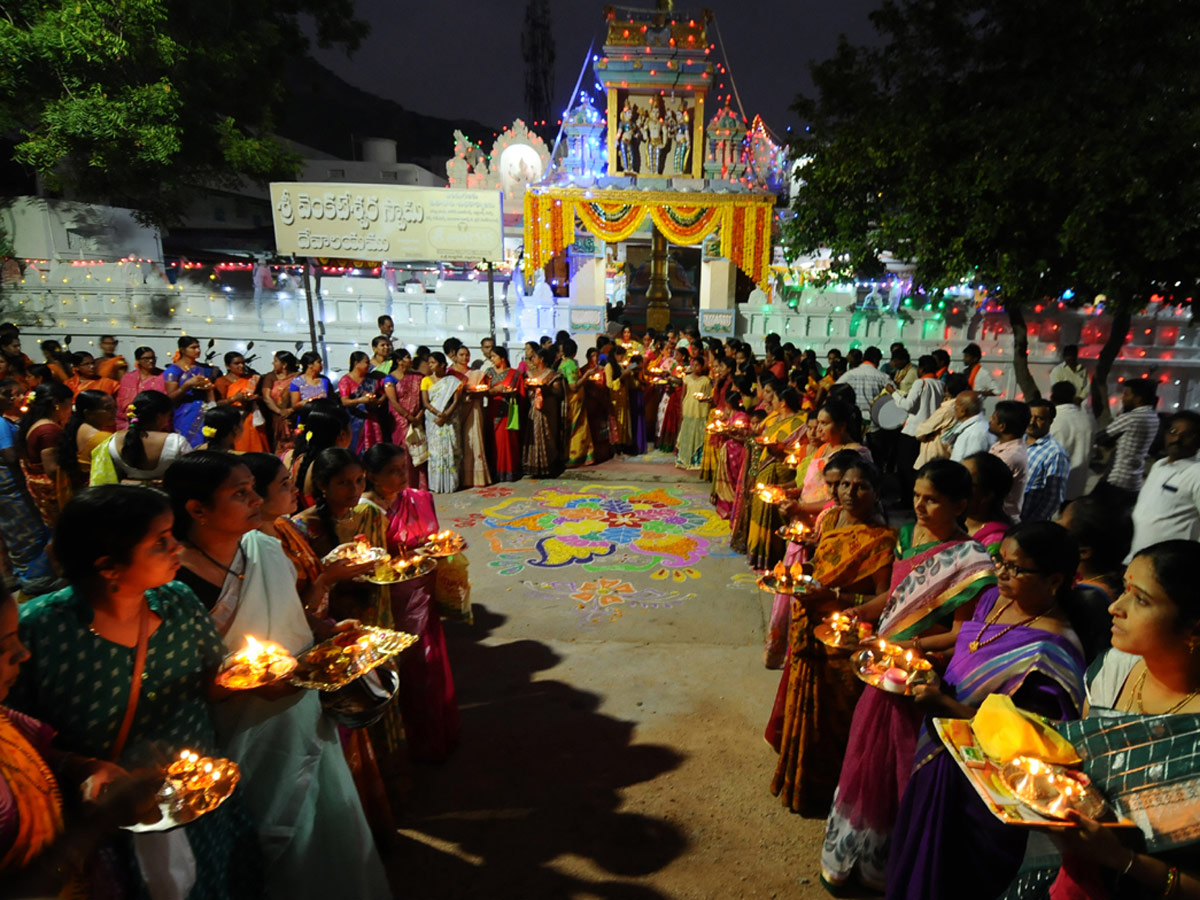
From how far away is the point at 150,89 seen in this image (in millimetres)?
13562

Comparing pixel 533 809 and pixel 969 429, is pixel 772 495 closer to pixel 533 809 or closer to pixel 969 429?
pixel 533 809

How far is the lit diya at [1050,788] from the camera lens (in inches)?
60.7

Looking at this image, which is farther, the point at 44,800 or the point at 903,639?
the point at 903,639

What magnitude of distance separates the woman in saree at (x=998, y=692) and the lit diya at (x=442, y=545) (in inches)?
89.5

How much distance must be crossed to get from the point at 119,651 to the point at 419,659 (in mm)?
1830

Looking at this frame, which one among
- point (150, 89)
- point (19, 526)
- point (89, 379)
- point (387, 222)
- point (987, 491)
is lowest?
point (19, 526)

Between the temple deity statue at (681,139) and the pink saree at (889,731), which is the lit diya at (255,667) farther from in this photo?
the temple deity statue at (681,139)

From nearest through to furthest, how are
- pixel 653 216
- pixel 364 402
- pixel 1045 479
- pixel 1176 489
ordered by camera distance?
pixel 1176 489 < pixel 1045 479 < pixel 364 402 < pixel 653 216

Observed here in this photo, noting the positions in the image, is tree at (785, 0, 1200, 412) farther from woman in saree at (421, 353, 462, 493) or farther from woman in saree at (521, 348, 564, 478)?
woman in saree at (421, 353, 462, 493)

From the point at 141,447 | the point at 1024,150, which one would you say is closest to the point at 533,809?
the point at 141,447

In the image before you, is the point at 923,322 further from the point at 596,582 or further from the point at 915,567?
the point at 915,567

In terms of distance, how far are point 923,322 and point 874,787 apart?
42.1 ft

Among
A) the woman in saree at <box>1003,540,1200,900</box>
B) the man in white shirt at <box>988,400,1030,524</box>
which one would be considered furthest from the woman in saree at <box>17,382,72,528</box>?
the man in white shirt at <box>988,400,1030,524</box>

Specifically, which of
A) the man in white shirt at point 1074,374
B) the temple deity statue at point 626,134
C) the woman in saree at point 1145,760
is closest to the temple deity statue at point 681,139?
the temple deity statue at point 626,134
